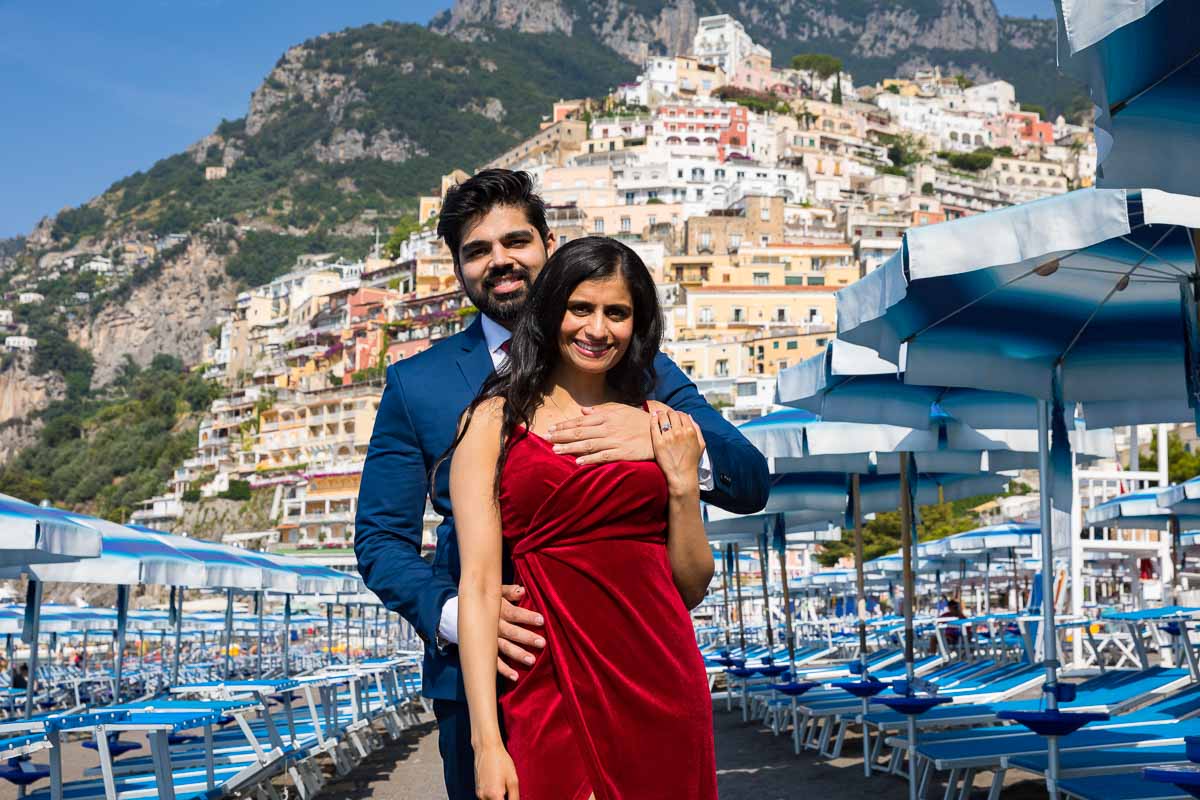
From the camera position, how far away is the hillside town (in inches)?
3108

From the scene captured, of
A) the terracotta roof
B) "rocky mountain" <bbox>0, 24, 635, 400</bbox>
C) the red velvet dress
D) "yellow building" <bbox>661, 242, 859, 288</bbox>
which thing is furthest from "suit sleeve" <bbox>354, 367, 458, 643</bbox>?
"rocky mountain" <bbox>0, 24, 635, 400</bbox>

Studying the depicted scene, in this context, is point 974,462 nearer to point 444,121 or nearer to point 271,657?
point 271,657

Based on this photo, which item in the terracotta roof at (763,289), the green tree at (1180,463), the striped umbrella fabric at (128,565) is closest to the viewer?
the striped umbrella fabric at (128,565)

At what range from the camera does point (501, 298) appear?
2.55m

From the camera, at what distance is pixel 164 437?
335 ft

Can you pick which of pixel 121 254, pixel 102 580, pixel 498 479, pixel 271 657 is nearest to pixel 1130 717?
pixel 498 479

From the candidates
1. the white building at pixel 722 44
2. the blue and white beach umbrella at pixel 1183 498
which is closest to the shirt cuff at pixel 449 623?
the blue and white beach umbrella at pixel 1183 498

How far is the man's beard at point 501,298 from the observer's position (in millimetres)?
2535

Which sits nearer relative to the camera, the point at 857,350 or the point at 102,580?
the point at 857,350

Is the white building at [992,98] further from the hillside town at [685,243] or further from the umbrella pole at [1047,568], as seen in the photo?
the umbrella pole at [1047,568]

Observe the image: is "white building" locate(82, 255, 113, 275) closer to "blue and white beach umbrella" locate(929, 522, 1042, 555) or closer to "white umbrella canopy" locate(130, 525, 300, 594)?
"blue and white beach umbrella" locate(929, 522, 1042, 555)

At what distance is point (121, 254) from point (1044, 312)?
512 feet

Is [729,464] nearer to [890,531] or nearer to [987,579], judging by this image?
[987,579]

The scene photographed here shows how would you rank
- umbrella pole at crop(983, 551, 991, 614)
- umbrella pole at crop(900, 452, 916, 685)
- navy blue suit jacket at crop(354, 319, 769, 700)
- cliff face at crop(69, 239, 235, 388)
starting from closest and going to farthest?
1. navy blue suit jacket at crop(354, 319, 769, 700)
2. umbrella pole at crop(900, 452, 916, 685)
3. umbrella pole at crop(983, 551, 991, 614)
4. cliff face at crop(69, 239, 235, 388)
